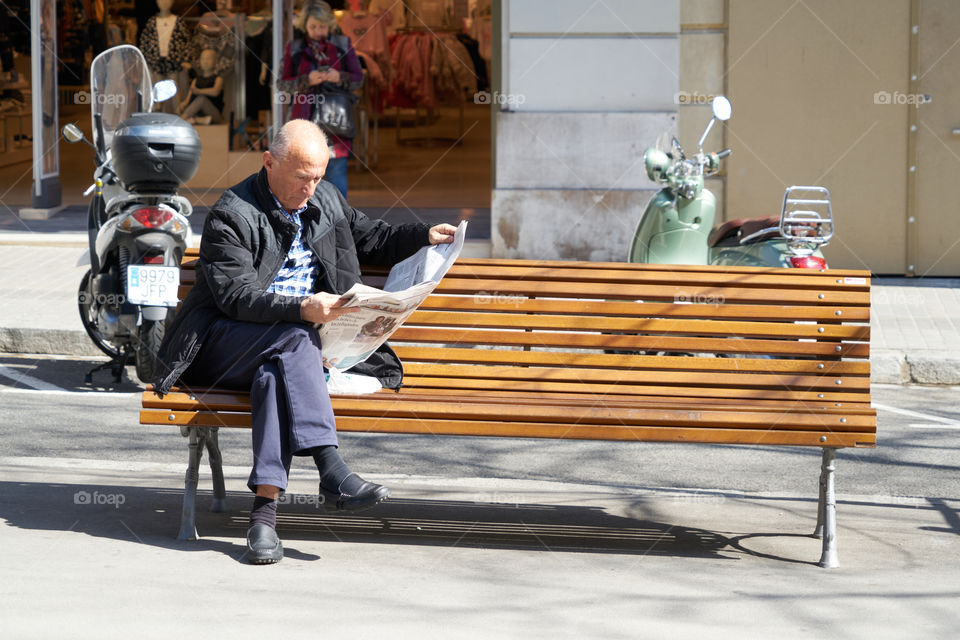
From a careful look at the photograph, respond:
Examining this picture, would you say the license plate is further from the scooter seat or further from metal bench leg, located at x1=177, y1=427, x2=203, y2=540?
the scooter seat

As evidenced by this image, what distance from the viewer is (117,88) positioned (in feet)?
26.2

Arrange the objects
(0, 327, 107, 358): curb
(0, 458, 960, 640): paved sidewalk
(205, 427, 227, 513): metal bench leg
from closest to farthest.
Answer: (0, 458, 960, 640): paved sidewalk → (205, 427, 227, 513): metal bench leg → (0, 327, 107, 358): curb

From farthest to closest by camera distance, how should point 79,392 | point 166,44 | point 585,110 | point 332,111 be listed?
point 166,44 < point 585,110 < point 332,111 < point 79,392

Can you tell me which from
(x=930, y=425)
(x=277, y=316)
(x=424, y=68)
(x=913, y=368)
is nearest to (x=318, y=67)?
(x=913, y=368)

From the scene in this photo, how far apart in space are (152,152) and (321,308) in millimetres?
3133

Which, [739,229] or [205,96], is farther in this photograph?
[205,96]

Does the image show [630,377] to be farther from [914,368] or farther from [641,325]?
[914,368]

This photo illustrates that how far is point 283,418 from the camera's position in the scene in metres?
4.57

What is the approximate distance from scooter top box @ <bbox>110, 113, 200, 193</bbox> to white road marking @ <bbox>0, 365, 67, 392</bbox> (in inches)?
48.7

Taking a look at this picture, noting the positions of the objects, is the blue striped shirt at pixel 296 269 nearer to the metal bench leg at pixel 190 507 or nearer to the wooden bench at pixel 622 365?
the wooden bench at pixel 622 365

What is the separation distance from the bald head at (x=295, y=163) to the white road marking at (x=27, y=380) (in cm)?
338

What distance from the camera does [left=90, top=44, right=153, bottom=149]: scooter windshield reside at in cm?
790

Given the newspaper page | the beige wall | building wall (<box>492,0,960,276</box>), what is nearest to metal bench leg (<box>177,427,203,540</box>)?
the newspaper page

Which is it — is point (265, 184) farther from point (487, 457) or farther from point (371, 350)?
point (487, 457)
